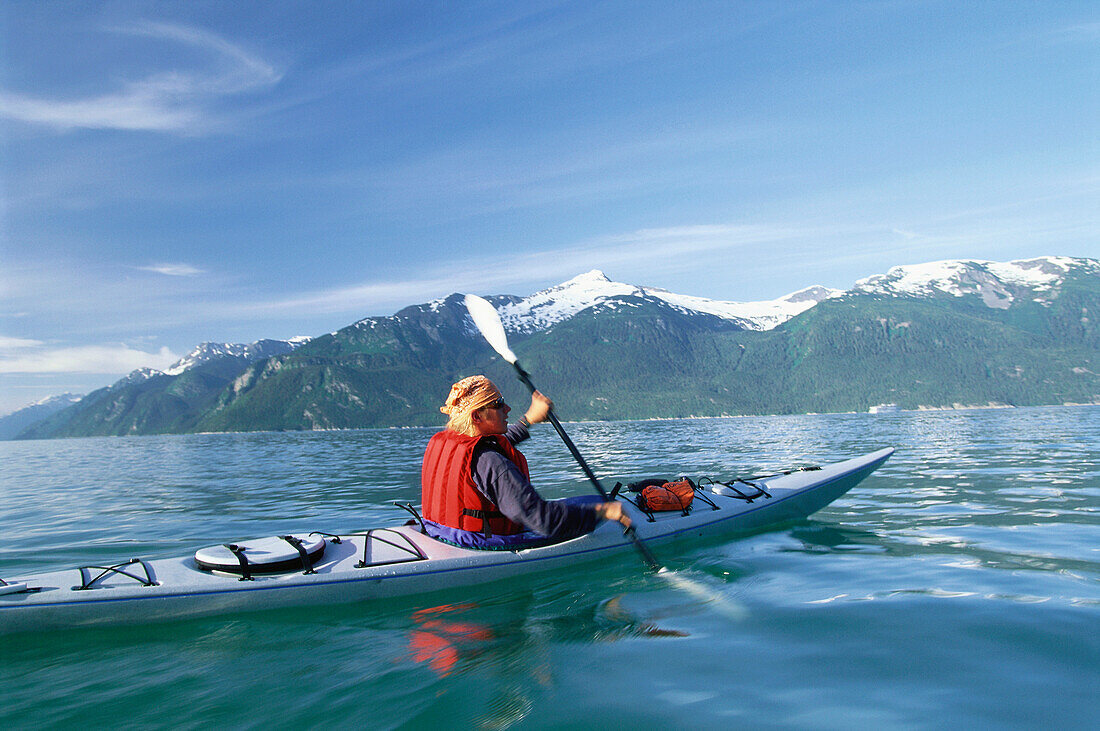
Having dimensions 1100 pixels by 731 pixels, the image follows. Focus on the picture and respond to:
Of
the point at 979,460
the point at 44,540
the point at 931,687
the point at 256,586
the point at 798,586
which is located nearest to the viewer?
the point at 931,687

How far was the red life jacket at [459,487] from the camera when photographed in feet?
21.3

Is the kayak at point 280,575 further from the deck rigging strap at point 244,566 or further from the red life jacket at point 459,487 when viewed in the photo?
the red life jacket at point 459,487

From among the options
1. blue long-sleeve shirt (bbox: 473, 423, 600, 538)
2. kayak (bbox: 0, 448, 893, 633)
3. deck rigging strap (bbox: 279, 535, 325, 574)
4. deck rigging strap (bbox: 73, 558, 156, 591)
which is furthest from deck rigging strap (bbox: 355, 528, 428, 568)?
deck rigging strap (bbox: 73, 558, 156, 591)

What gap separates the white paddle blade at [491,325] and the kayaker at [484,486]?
1891 mm

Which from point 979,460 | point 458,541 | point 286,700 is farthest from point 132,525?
point 979,460

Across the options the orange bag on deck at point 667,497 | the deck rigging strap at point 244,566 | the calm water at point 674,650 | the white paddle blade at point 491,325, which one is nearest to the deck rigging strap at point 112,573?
the calm water at point 674,650

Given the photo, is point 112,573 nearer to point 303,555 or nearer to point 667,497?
point 303,555

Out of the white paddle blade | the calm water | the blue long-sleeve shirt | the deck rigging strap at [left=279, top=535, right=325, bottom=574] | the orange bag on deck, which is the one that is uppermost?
the white paddle blade

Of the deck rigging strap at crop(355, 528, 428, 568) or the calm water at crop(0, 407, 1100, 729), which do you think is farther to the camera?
the deck rigging strap at crop(355, 528, 428, 568)

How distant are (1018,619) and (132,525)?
15306mm

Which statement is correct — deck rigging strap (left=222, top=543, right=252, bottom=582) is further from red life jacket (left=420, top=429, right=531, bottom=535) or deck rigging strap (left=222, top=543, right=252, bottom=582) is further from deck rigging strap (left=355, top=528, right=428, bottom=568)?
red life jacket (left=420, top=429, right=531, bottom=535)

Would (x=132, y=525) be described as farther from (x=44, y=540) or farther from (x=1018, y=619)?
(x=1018, y=619)

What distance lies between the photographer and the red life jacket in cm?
648

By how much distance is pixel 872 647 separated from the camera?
495 cm
